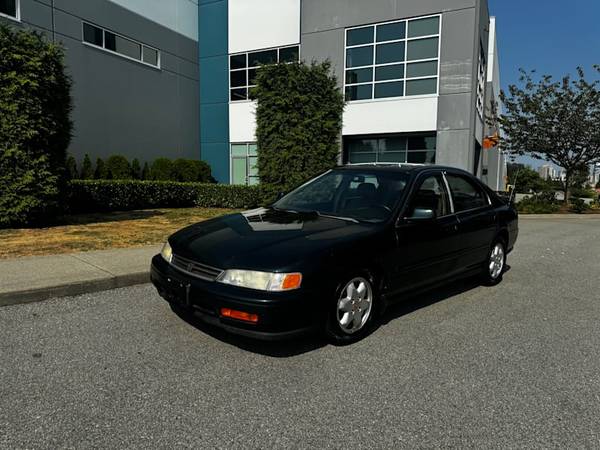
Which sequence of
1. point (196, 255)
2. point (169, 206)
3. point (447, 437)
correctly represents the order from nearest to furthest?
point (447, 437), point (196, 255), point (169, 206)

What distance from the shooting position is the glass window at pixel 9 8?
14.3m

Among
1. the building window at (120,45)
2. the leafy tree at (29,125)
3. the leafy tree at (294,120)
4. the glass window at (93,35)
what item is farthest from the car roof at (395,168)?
the building window at (120,45)

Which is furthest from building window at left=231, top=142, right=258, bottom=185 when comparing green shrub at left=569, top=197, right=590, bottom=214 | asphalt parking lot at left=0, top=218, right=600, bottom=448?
asphalt parking lot at left=0, top=218, right=600, bottom=448

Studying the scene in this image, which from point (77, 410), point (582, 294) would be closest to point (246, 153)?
point (582, 294)

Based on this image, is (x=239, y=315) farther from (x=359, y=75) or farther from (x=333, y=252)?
(x=359, y=75)

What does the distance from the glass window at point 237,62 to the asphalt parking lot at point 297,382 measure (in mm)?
19700

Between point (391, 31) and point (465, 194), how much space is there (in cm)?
1535

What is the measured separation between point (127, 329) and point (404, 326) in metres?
2.52

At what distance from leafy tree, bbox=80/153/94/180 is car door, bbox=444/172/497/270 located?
14.3m

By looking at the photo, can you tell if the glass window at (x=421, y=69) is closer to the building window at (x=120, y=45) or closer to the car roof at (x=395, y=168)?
the building window at (x=120, y=45)

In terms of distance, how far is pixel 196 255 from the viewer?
3.65m

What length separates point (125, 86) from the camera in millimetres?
18359

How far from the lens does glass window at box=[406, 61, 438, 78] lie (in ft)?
59.4

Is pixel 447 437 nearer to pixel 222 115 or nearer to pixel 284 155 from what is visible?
pixel 284 155
